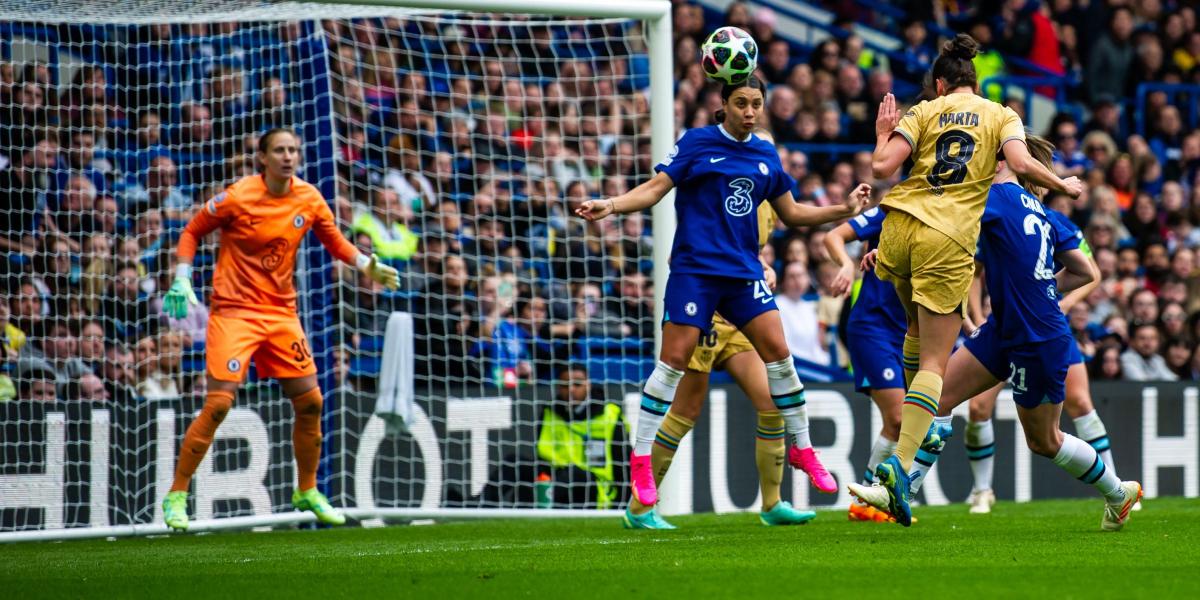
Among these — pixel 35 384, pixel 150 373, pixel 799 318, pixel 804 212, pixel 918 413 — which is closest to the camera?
pixel 918 413

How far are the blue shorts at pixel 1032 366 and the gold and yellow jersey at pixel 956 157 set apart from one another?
1.63 feet

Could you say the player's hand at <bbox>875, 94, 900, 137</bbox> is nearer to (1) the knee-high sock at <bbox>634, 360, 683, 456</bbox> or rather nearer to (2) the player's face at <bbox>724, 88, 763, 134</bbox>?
(2) the player's face at <bbox>724, 88, 763, 134</bbox>

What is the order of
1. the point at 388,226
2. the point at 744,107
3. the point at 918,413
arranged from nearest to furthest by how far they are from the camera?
1. the point at 918,413
2. the point at 744,107
3. the point at 388,226

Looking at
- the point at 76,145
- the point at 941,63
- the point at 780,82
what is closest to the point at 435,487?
the point at 76,145

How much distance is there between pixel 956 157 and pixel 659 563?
2.39 metres

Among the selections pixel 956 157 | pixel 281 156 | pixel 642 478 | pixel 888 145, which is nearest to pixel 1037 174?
pixel 956 157

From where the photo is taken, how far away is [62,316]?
10.4 m

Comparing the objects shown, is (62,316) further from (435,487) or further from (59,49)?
(435,487)

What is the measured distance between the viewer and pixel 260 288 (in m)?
9.16

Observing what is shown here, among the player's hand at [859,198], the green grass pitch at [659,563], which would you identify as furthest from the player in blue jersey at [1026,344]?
the player's hand at [859,198]

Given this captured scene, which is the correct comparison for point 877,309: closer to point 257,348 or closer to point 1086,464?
point 1086,464

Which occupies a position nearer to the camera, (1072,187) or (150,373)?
(1072,187)

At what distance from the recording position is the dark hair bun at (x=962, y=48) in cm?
719

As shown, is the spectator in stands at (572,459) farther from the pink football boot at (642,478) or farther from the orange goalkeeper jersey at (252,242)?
the pink football boot at (642,478)
